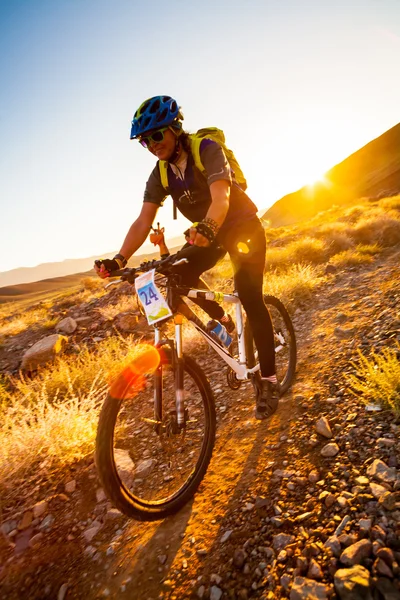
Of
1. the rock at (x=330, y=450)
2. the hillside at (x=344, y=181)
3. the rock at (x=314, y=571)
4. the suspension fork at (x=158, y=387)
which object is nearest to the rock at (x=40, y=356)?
the suspension fork at (x=158, y=387)

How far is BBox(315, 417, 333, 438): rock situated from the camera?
3009 millimetres

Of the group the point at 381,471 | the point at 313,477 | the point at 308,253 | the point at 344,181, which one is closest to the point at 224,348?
the point at 313,477

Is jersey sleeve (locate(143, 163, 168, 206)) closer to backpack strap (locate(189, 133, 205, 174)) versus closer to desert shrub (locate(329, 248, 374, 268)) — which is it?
backpack strap (locate(189, 133, 205, 174))

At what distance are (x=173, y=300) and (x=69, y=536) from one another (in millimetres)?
2324

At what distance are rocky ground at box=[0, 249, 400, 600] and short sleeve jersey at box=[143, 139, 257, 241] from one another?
2.27 m

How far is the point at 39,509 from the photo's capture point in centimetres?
312

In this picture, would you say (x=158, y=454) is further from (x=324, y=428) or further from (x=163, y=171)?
(x=163, y=171)

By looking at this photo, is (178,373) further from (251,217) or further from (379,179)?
(379,179)

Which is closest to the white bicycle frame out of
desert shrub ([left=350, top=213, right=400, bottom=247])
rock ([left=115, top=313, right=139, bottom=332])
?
rock ([left=115, top=313, right=139, bottom=332])

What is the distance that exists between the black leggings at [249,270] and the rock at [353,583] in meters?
2.03

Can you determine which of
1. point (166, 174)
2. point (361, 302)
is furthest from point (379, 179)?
point (166, 174)

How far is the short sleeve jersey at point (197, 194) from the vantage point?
3151mm

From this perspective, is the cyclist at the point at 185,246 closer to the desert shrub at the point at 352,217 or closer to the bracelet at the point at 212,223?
the bracelet at the point at 212,223

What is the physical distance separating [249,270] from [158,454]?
2.37 metres
